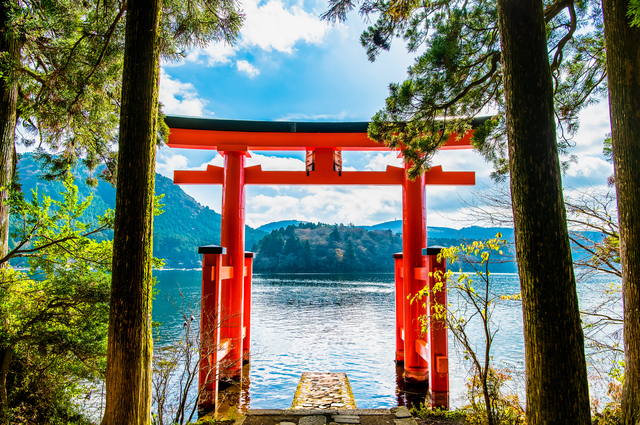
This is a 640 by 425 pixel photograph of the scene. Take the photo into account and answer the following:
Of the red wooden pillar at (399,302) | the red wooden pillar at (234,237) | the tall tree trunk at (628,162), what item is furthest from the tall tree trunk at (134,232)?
the red wooden pillar at (399,302)

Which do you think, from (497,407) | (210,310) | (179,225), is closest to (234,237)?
(210,310)

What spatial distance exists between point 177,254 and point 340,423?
59.1 metres

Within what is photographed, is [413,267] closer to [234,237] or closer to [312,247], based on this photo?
[234,237]

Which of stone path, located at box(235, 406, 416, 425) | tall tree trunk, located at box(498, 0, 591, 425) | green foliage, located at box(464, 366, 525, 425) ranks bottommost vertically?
stone path, located at box(235, 406, 416, 425)

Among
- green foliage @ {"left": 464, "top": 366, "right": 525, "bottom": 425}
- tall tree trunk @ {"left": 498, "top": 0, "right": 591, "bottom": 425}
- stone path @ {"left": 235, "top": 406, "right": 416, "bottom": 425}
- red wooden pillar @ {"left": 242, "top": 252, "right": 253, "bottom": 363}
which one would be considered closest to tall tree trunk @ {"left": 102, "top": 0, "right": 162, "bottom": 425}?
stone path @ {"left": 235, "top": 406, "right": 416, "bottom": 425}

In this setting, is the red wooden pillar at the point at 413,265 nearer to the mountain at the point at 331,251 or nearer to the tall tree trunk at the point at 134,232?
the tall tree trunk at the point at 134,232

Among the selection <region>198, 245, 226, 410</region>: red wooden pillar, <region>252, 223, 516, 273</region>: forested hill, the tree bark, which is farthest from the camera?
<region>252, 223, 516, 273</region>: forested hill

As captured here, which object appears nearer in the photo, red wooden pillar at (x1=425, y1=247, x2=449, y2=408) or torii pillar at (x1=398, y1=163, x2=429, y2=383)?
red wooden pillar at (x1=425, y1=247, x2=449, y2=408)

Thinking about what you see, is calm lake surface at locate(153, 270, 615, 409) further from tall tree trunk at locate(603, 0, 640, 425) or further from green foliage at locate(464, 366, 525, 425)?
tall tree trunk at locate(603, 0, 640, 425)

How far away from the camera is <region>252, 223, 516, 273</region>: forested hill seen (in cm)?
4941

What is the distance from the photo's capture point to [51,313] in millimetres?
2881

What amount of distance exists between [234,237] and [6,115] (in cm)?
329

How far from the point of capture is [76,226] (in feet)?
10.6

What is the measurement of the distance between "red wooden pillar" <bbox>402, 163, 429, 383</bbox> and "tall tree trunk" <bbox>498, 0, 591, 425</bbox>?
3.57 meters
